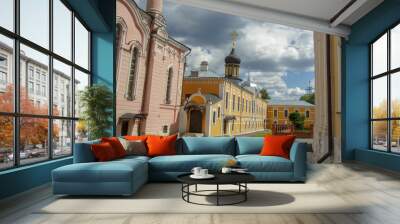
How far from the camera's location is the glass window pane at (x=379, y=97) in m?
8.21

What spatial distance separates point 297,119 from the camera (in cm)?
2253

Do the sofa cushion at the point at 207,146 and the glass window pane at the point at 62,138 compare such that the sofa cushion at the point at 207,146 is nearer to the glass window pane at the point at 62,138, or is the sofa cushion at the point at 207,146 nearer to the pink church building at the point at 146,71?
the glass window pane at the point at 62,138

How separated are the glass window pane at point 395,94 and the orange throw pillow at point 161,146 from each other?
188 inches

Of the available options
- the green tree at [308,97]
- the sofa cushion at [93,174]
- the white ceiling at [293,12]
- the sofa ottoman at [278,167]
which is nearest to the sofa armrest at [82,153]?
the sofa cushion at [93,174]

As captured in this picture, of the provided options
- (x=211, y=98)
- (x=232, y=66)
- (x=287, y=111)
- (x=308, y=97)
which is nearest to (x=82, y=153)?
(x=211, y=98)

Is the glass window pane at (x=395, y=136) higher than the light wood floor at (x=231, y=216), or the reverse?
the glass window pane at (x=395, y=136)

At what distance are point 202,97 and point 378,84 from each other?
11.5 m

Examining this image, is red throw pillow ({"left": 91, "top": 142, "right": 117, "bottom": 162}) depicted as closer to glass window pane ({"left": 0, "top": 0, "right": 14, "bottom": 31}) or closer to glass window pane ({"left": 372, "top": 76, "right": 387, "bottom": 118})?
glass window pane ({"left": 0, "top": 0, "right": 14, "bottom": 31})

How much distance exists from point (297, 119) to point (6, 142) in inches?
777

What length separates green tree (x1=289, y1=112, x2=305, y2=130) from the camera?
22281 millimetres

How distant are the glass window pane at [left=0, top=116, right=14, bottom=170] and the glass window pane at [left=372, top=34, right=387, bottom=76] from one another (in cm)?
746

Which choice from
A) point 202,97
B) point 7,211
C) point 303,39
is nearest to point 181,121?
point 202,97

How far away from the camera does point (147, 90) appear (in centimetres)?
1512

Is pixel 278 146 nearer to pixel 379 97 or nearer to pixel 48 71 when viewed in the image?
pixel 48 71
